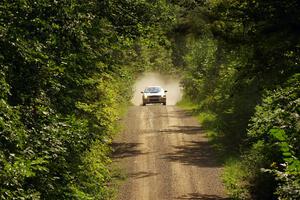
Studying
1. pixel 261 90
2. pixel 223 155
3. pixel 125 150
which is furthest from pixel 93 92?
pixel 261 90

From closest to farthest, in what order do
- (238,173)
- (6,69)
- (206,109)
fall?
1. (6,69)
2. (238,173)
3. (206,109)

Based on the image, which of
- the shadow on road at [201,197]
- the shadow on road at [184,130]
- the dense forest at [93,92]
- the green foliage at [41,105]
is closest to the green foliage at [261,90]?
the dense forest at [93,92]

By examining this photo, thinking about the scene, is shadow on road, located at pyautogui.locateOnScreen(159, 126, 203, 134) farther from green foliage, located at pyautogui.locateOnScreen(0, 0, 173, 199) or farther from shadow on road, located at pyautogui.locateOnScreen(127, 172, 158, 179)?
green foliage, located at pyautogui.locateOnScreen(0, 0, 173, 199)

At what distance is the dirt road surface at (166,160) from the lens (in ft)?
58.9

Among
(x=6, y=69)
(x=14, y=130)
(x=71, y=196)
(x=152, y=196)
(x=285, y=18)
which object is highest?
(x=285, y=18)

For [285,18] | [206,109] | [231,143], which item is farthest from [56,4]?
[206,109]

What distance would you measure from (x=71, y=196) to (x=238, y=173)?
36.7ft

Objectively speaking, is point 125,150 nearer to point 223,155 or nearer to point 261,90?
point 223,155

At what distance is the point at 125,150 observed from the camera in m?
24.0

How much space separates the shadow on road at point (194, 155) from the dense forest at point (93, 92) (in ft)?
1.95

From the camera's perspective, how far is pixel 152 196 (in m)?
17.4

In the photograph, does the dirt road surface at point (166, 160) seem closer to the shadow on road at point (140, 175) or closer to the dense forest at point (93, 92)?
the shadow on road at point (140, 175)

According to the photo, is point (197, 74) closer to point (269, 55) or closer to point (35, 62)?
point (269, 55)

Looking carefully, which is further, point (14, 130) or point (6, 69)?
point (6, 69)
